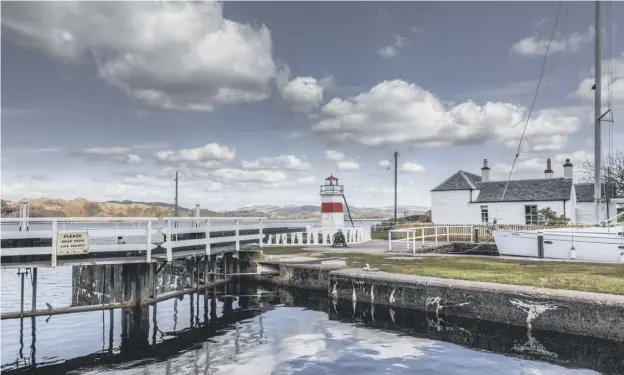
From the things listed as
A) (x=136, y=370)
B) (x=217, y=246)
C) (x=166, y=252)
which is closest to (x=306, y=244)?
(x=217, y=246)

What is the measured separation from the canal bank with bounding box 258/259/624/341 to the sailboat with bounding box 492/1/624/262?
27.2ft

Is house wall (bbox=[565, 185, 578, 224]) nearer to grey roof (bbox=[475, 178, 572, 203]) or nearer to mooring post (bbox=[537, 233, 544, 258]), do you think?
grey roof (bbox=[475, 178, 572, 203])

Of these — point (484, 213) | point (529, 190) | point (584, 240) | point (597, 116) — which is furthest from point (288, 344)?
point (529, 190)

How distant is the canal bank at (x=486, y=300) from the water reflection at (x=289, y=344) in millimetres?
214

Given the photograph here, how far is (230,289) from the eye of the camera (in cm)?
1564

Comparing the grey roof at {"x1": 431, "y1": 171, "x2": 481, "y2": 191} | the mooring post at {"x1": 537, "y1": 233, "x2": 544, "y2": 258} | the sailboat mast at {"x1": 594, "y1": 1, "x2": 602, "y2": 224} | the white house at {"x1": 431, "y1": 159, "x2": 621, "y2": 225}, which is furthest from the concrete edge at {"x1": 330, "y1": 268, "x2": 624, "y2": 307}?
the grey roof at {"x1": 431, "y1": 171, "x2": 481, "y2": 191}

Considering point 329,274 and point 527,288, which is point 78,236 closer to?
point 329,274

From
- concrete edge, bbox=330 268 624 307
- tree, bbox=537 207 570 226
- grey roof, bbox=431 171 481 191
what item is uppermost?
grey roof, bbox=431 171 481 191

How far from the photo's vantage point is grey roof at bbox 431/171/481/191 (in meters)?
34.6

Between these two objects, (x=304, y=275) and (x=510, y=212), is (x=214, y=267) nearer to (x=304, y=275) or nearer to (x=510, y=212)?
(x=304, y=275)

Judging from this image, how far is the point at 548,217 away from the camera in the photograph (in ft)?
98.2

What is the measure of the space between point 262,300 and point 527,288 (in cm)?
759

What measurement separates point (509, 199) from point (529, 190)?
1.67 metres

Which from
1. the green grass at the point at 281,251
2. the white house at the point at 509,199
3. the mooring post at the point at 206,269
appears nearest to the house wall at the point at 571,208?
the white house at the point at 509,199
